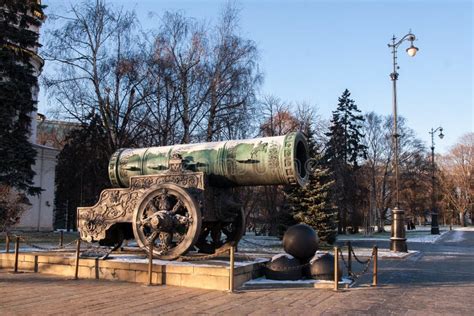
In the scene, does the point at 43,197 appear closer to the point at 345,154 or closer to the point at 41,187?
the point at 41,187

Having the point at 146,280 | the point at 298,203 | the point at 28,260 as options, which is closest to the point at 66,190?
the point at 298,203

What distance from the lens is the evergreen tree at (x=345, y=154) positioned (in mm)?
40969

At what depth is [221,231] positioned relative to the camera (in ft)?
39.5

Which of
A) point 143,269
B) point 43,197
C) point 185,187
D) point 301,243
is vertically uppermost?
point 185,187

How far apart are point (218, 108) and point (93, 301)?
723 inches

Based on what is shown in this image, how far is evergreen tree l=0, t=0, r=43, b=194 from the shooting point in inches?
862

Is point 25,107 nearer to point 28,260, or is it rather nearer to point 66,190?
point 28,260

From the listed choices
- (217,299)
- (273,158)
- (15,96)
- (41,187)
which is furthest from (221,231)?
(41,187)

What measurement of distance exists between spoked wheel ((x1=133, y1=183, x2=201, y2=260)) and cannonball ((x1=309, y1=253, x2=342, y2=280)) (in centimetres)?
235

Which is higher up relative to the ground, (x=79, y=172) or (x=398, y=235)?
(x=79, y=172)

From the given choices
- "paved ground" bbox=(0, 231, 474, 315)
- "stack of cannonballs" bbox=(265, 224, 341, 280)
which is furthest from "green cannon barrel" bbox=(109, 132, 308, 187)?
"paved ground" bbox=(0, 231, 474, 315)

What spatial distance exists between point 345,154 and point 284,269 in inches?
1475

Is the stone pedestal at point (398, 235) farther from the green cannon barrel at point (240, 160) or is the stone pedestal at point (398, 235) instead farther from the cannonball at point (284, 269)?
the cannonball at point (284, 269)

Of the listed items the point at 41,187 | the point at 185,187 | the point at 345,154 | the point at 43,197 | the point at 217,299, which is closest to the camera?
the point at 217,299
